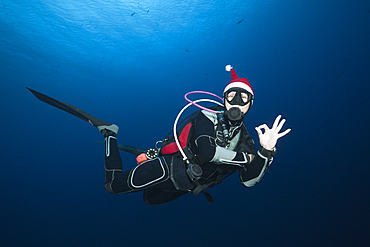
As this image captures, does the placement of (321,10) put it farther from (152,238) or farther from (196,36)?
(152,238)

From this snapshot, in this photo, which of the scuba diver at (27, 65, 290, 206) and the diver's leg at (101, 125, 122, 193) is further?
the diver's leg at (101, 125, 122, 193)

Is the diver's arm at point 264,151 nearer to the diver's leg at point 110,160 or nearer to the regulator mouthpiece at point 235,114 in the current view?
the regulator mouthpiece at point 235,114

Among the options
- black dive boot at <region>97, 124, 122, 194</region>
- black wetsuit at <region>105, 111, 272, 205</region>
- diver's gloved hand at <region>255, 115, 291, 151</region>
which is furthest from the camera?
black dive boot at <region>97, 124, 122, 194</region>

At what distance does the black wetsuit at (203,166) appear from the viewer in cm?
196

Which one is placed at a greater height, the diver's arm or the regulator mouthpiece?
the regulator mouthpiece

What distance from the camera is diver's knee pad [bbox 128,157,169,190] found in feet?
7.50

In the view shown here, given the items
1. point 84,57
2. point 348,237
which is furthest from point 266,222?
point 84,57

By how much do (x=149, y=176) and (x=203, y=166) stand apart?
2.55 ft

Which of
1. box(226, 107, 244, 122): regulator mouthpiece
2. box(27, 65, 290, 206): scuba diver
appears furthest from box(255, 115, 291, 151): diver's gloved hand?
box(226, 107, 244, 122): regulator mouthpiece

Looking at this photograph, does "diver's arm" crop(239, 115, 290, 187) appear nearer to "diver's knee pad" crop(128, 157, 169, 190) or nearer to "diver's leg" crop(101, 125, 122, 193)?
"diver's knee pad" crop(128, 157, 169, 190)

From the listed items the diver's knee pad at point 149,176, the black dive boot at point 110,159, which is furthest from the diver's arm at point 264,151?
the black dive boot at point 110,159

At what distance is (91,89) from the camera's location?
39.6 ft

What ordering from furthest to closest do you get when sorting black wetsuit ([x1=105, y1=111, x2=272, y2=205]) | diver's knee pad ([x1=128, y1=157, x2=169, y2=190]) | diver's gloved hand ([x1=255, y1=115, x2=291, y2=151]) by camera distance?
1. diver's knee pad ([x1=128, y1=157, x2=169, y2=190])
2. black wetsuit ([x1=105, y1=111, x2=272, y2=205])
3. diver's gloved hand ([x1=255, y1=115, x2=291, y2=151])

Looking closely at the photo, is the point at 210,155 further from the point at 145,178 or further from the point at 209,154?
the point at 145,178
